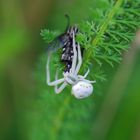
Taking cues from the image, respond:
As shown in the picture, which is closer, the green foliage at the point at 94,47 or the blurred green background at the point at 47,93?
the green foliage at the point at 94,47

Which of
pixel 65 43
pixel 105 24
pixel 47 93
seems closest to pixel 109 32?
pixel 105 24

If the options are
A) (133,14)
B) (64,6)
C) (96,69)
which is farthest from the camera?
(64,6)

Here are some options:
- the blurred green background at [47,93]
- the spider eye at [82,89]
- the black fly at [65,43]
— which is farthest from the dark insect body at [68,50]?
the blurred green background at [47,93]

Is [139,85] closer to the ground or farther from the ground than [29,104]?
farther from the ground

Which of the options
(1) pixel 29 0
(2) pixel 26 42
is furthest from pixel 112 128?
(1) pixel 29 0

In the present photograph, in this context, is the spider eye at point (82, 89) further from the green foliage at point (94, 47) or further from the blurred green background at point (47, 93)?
the blurred green background at point (47, 93)

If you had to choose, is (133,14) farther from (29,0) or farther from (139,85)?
(29,0)

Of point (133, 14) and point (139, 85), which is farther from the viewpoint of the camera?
point (139, 85)

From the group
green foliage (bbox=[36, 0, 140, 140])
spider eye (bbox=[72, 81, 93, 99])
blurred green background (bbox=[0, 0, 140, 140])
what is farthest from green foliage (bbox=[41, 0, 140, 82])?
blurred green background (bbox=[0, 0, 140, 140])

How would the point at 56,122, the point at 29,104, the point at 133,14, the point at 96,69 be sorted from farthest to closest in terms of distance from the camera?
the point at 29,104, the point at 56,122, the point at 96,69, the point at 133,14

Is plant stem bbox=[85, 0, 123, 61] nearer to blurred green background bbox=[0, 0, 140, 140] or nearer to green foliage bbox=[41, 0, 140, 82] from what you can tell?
green foliage bbox=[41, 0, 140, 82]
